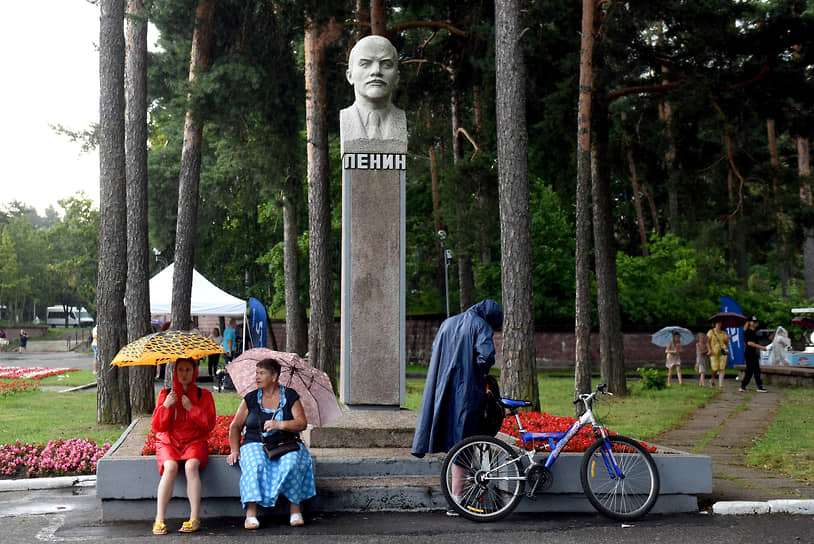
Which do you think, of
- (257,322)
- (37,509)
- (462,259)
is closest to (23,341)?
(257,322)

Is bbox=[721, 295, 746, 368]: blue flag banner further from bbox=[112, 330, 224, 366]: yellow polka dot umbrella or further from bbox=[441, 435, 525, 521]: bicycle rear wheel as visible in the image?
bbox=[112, 330, 224, 366]: yellow polka dot umbrella

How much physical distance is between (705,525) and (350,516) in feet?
9.96

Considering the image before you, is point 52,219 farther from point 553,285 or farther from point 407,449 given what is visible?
point 407,449

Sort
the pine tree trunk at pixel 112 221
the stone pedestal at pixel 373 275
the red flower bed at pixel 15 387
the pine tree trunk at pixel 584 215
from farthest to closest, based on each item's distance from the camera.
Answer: the red flower bed at pixel 15 387
the pine tree trunk at pixel 584 215
the pine tree trunk at pixel 112 221
the stone pedestal at pixel 373 275

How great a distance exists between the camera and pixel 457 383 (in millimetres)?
7699

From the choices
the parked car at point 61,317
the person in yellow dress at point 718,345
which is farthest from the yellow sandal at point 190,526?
the parked car at point 61,317

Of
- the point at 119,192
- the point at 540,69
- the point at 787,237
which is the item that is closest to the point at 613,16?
the point at 540,69

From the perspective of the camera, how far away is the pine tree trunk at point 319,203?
66.5ft

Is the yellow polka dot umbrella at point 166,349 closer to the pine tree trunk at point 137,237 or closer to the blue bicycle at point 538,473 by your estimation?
the blue bicycle at point 538,473

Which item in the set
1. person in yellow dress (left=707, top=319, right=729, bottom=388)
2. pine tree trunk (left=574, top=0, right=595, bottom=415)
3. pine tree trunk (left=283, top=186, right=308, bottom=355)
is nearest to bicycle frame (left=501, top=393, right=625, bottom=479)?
pine tree trunk (left=574, top=0, right=595, bottom=415)

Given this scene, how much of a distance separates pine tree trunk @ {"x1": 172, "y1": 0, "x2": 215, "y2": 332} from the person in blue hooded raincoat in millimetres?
12979

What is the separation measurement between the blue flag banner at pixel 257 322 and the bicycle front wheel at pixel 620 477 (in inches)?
812

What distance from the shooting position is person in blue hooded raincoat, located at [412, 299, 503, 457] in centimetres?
763

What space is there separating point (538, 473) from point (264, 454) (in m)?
2.37
